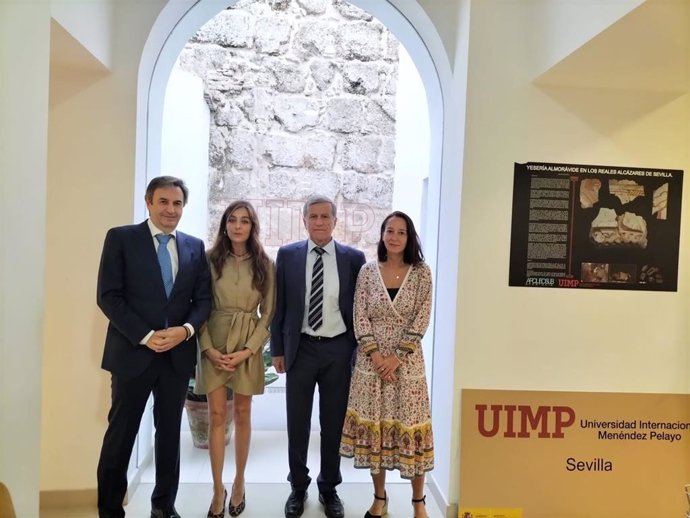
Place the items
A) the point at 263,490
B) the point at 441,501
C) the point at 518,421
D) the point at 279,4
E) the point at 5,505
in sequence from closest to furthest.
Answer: the point at 5,505, the point at 518,421, the point at 441,501, the point at 263,490, the point at 279,4

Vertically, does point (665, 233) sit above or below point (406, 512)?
above

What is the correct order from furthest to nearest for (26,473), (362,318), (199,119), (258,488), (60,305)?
(199,119)
(258,488)
(60,305)
(362,318)
(26,473)

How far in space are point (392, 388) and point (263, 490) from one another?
3.36 ft

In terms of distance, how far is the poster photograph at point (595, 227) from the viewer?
240 cm

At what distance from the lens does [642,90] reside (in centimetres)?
240

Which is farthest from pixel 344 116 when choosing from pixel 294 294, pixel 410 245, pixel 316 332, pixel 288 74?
pixel 316 332

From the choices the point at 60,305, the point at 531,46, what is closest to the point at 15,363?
the point at 60,305

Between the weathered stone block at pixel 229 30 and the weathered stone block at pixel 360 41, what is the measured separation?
0.64 metres

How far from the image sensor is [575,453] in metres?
2.45

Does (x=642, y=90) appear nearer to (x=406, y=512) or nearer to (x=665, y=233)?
(x=665, y=233)

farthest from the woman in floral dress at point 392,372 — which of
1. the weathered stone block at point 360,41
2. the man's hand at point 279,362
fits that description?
the weathered stone block at point 360,41

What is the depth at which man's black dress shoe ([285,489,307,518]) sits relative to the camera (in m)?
2.43

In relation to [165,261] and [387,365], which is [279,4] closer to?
[165,261]

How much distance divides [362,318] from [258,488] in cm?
120
